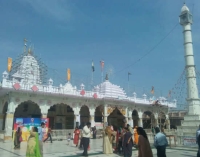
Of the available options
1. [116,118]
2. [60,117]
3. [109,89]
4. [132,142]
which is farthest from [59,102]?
[132,142]

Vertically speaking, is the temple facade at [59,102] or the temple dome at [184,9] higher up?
the temple dome at [184,9]

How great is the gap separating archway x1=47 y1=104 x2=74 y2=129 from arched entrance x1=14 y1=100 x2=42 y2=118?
1.45 metres

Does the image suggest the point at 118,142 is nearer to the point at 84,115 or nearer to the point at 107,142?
the point at 107,142

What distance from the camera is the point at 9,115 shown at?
17016 millimetres

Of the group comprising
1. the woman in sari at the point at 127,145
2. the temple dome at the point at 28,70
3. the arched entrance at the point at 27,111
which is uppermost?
the temple dome at the point at 28,70

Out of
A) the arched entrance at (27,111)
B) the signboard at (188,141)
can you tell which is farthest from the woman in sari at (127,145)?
the arched entrance at (27,111)

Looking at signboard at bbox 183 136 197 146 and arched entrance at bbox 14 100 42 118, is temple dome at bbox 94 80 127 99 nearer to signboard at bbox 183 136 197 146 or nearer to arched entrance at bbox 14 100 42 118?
arched entrance at bbox 14 100 42 118

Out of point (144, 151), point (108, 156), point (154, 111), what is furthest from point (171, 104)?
point (144, 151)

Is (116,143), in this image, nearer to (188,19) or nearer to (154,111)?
(188,19)

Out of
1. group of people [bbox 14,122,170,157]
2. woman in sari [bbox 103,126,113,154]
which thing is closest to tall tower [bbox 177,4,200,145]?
group of people [bbox 14,122,170,157]

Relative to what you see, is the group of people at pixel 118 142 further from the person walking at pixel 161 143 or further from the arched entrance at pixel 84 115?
the arched entrance at pixel 84 115

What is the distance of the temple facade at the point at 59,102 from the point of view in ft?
57.4

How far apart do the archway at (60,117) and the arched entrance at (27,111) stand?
145cm

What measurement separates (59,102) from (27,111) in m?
5.19
